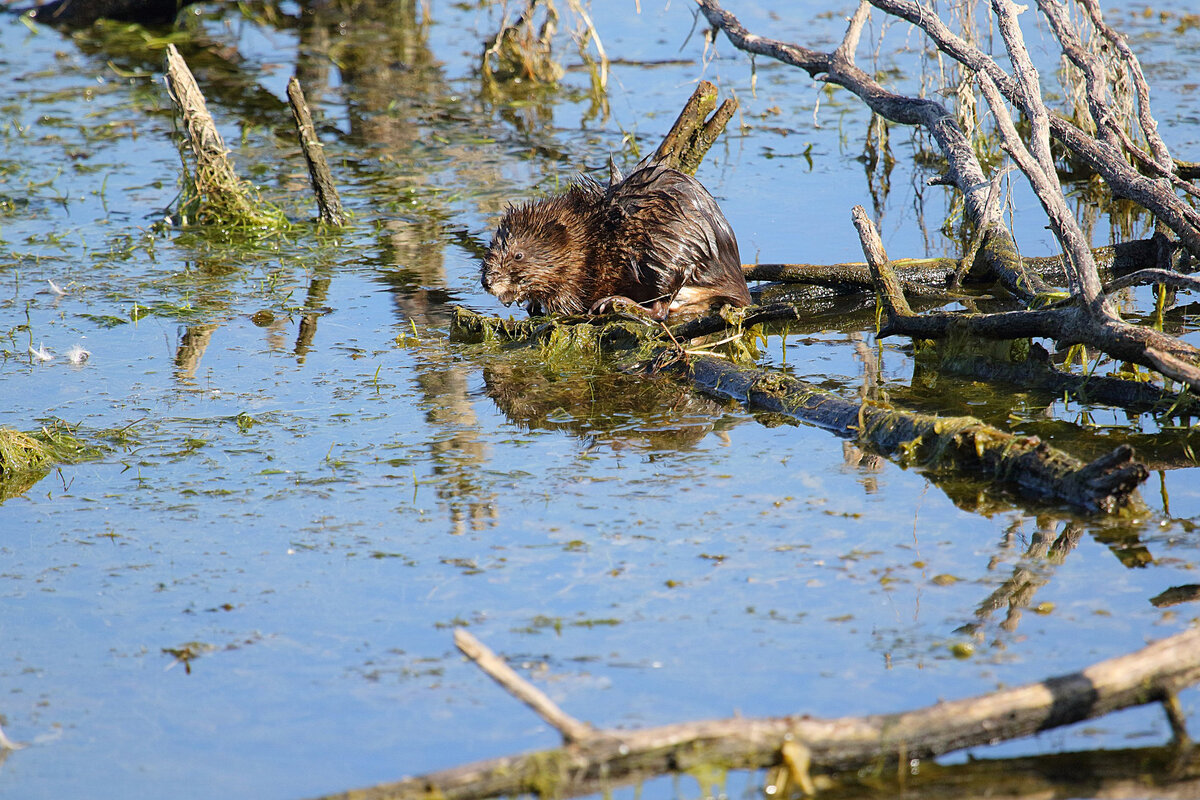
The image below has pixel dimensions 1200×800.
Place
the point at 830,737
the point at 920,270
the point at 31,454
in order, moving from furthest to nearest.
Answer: the point at 920,270, the point at 31,454, the point at 830,737

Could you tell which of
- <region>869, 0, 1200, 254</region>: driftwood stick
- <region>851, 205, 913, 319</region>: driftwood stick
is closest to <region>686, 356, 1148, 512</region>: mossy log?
<region>851, 205, 913, 319</region>: driftwood stick

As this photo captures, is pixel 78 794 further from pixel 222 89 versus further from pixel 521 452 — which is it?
pixel 222 89

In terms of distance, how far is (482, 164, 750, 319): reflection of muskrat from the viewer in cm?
640

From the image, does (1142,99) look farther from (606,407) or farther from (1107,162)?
(606,407)

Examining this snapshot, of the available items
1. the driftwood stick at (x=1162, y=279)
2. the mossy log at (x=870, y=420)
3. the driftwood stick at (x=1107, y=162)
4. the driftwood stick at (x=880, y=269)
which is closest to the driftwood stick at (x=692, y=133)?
the driftwood stick at (x=1107, y=162)

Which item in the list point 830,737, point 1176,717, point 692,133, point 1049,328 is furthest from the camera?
point 692,133

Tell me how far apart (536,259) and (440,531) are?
2.29m

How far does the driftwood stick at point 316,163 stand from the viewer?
8.01m

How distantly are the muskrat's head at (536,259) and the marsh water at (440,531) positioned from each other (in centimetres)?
38

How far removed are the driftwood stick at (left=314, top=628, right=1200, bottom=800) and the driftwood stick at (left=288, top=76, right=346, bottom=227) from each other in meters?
5.87

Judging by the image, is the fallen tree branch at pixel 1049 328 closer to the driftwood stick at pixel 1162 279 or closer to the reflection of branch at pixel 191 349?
the driftwood stick at pixel 1162 279

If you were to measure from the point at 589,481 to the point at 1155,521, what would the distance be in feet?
6.21

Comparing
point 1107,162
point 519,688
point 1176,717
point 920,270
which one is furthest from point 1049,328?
point 519,688

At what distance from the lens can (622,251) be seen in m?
6.47
